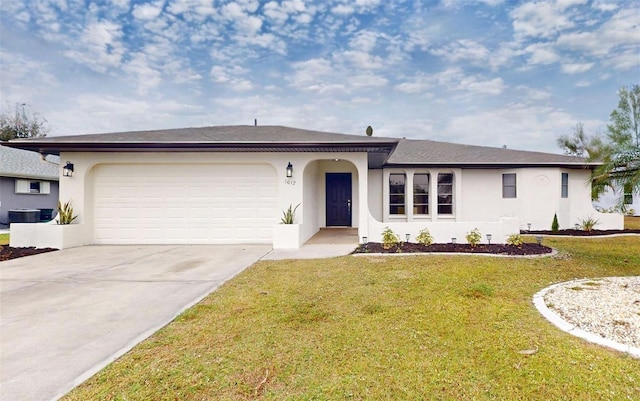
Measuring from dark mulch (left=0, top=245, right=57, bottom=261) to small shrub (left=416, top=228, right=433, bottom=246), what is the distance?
10.7 meters

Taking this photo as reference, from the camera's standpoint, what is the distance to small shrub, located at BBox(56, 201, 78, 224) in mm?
9391

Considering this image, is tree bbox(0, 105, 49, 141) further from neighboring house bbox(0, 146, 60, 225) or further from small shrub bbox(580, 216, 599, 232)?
small shrub bbox(580, 216, 599, 232)

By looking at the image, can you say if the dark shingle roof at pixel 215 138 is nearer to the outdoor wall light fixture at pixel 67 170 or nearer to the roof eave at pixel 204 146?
the roof eave at pixel 204 146

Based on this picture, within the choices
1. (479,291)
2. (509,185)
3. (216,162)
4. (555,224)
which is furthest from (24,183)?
(555,224)

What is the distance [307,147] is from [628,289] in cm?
740

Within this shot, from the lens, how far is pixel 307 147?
9133mm

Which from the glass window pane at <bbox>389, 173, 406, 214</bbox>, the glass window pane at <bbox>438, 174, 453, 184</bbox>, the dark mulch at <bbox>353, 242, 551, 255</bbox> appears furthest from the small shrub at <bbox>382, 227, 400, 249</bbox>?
the glass window pane at <bbox>438, 174, 453, 184</bbox>

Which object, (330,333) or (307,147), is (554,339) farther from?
(307,147)

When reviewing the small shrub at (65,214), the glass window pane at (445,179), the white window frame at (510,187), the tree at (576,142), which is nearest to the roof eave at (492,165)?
the white window frame at (510,187)

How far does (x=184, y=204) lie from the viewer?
1001 centimetres

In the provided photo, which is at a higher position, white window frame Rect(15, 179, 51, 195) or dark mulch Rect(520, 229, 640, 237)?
white window frame Rect(15, 179, 51, 195)

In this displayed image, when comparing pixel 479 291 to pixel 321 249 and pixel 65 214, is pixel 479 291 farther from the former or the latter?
pixel 65 214

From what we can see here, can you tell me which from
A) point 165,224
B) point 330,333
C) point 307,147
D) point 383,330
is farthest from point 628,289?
point 165,224

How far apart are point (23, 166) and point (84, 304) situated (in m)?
20.8
